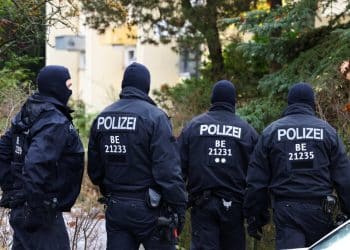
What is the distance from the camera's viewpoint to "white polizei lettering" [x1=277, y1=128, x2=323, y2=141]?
18.6 feet

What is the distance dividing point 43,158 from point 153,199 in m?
0.91

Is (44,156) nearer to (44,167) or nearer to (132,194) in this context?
(44,167)

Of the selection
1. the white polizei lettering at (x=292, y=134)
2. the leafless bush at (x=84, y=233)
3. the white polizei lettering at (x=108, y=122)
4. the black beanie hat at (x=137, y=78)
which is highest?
the black beanie hat at (x=137, y=78)

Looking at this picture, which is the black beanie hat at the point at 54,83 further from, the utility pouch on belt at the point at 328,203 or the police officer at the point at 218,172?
the utility pouch on belt at the point at 328,203

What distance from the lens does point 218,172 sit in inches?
247

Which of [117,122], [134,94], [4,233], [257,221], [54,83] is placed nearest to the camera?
[54,83]

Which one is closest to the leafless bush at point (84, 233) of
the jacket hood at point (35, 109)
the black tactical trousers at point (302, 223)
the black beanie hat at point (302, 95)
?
the jacket hood at point (35, 109)

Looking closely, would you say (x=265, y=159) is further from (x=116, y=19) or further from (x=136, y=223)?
(x=116, y=19)

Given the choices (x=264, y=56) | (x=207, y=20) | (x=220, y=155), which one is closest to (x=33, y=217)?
(x=220, y=155)

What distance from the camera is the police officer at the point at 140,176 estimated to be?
5316 mm

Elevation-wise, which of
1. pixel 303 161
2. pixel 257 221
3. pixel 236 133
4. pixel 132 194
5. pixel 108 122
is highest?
pixel 108 122

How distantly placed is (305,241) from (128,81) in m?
1.89

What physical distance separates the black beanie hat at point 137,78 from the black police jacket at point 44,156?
2.05 ft

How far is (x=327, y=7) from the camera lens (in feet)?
29.7
